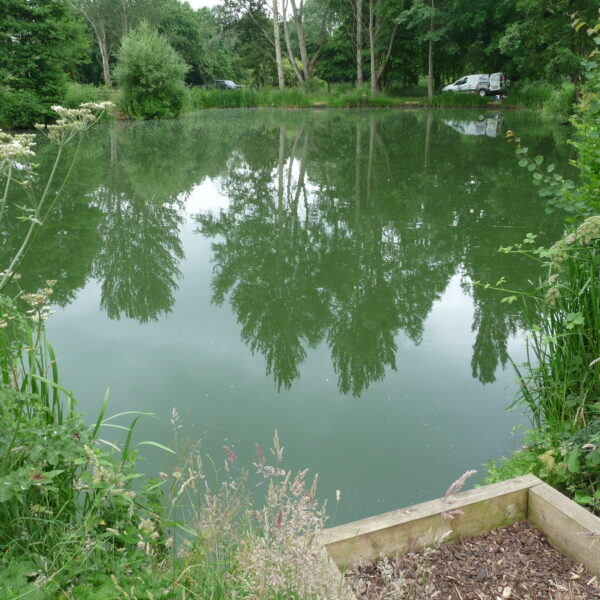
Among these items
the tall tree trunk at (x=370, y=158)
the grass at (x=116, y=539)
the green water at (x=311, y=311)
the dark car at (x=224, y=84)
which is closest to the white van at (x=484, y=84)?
the tall tree trunk at (x=370, y=158)

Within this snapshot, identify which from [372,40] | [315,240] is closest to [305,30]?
[372,40]

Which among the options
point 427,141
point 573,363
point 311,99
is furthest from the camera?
point 311,99

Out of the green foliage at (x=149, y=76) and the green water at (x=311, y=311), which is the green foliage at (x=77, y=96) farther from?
the green water at (x=311, y=311)

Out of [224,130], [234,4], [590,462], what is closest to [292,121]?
[224,130]

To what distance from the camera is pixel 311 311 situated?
3.97 meters

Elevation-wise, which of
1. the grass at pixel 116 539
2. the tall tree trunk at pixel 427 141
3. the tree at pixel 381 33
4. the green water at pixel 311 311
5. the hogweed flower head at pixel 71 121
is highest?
the tree at pixel 381 33

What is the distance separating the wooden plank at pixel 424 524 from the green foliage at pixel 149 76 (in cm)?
2101

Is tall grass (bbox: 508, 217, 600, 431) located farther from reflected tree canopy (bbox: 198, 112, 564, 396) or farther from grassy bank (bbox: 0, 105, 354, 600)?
grassy bank (bbox: 0, 105, 354, 600)

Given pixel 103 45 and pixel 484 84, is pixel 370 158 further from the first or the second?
pixel 103 45

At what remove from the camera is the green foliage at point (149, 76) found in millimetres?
20203

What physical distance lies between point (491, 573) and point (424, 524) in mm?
234

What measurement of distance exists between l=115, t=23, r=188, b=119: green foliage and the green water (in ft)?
42.5

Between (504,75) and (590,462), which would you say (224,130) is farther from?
(504,75)

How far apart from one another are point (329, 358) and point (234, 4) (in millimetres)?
39186
